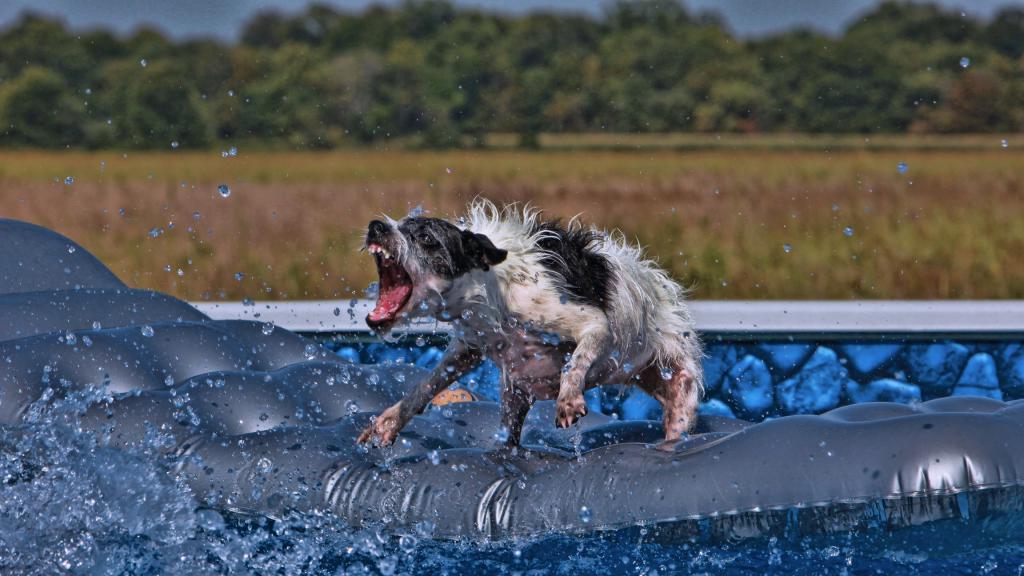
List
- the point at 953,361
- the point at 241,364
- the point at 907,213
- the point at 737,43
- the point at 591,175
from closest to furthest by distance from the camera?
the point at 241,364, the point at 953,361, the point at 907,213, the point at 591,175, the point at 737,43

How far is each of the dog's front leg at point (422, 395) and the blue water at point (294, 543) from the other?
342 mm

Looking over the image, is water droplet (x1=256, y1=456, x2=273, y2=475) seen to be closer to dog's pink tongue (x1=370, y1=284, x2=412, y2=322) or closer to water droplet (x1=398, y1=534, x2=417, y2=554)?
water droplet (x1=398, y1=534, x2=417, y2=554)

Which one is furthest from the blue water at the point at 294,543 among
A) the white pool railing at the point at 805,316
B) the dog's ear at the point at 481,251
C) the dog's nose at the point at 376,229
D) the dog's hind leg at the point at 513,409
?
the white pool railing at the point at 805,316

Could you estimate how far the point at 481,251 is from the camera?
3.66 meters

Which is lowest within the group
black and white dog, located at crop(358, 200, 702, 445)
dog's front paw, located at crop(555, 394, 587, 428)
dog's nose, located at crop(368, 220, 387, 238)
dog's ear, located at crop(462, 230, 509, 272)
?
dog's front paw, located at crop(555, 394, 587, 428)

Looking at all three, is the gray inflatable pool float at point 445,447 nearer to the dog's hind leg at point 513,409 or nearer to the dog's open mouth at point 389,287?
the dog's hind leg at point 513,409

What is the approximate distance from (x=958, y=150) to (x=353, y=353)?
87.3 feet

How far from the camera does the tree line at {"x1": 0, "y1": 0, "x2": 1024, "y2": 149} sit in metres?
33.8

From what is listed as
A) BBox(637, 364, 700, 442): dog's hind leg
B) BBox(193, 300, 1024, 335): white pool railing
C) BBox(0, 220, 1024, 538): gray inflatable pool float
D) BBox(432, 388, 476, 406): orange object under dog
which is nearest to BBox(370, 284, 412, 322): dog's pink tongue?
BBox(0, 220, 1024, 538): gray inflatable pool float

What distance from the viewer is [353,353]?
263 inches

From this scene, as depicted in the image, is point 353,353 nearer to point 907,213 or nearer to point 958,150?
point 907,213

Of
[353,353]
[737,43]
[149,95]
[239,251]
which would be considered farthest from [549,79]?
[353,353]

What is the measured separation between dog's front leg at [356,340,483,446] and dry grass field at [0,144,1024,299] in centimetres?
144

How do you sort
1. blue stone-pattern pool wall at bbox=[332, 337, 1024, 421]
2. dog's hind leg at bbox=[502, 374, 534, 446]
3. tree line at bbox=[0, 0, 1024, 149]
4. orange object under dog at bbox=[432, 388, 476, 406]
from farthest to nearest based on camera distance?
tree line at bbox=[0, 0, 1024, 149] → blue stone-pattern pool wall at bbox=[332, 337, 1024, 421] → orange object under dog at bbox=[432, 388, 476, 406] → dog's hind leg at bbox=[502, 374, 534, 446]
